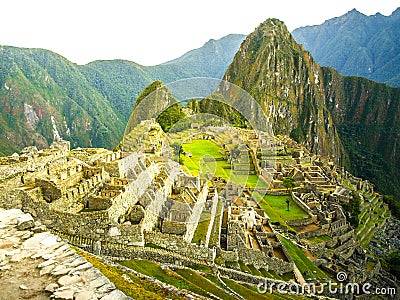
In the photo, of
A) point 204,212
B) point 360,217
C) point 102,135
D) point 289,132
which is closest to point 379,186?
point 289,132

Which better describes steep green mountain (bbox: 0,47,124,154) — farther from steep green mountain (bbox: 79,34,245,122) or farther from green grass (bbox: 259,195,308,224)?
green grass (bbox: 259,195,308,224)

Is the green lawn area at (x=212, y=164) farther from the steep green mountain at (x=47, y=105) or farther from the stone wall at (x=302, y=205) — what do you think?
the steep green mountain at (x=47, y=105)

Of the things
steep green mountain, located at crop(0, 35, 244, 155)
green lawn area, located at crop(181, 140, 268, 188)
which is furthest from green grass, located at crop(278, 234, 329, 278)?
steep green mountain, located at crop(0, 35, 244, 155)

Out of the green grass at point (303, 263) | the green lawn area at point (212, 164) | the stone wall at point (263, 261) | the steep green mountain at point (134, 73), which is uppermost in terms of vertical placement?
the steep green mountain at point (134, 73)

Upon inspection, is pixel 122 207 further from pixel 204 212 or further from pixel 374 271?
pixel 374 271

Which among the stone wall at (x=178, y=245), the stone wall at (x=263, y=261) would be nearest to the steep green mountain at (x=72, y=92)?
the stone wall at (x=263, y=261)

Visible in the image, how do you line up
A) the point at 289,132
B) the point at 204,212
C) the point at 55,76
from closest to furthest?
the point at 204,212
the point at 55,76
the point at 289,132

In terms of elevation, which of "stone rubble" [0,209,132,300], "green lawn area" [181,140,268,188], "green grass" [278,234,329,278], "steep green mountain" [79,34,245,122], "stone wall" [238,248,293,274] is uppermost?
"steep green mountain" [79,34,245,122]
